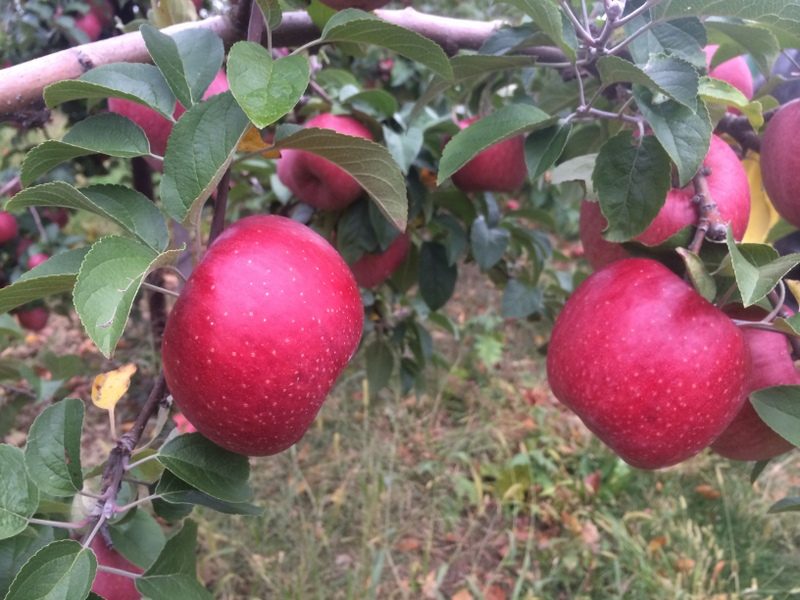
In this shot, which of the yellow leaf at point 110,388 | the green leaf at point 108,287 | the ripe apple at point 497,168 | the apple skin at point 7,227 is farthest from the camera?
the apple skin at point 7,227

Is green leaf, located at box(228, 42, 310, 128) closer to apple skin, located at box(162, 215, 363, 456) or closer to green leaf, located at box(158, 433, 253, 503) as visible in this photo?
apple skin, located at box(162, 215, 363, 456)

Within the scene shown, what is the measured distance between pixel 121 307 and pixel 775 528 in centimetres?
180

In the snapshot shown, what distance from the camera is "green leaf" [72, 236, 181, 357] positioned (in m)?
0.34

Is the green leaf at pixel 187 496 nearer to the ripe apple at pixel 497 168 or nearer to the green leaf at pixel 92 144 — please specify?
the green leaf at pixel 92 144

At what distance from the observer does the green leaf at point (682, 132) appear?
458 mm

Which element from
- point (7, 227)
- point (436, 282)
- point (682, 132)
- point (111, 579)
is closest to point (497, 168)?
point (436, 282)

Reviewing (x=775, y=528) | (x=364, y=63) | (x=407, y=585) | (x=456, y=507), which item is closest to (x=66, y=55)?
(x=407, y=585)

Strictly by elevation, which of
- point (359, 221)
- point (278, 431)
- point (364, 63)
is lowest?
point (364, 63)

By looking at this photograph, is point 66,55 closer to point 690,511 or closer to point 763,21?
point 763,21

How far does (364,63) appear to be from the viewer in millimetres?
2064

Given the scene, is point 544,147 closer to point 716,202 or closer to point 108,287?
point 716,202

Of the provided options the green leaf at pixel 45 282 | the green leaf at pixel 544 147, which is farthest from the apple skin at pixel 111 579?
the green leaf at pixel 544 147

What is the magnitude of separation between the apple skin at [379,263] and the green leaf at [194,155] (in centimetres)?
52

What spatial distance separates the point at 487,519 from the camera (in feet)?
5.87
